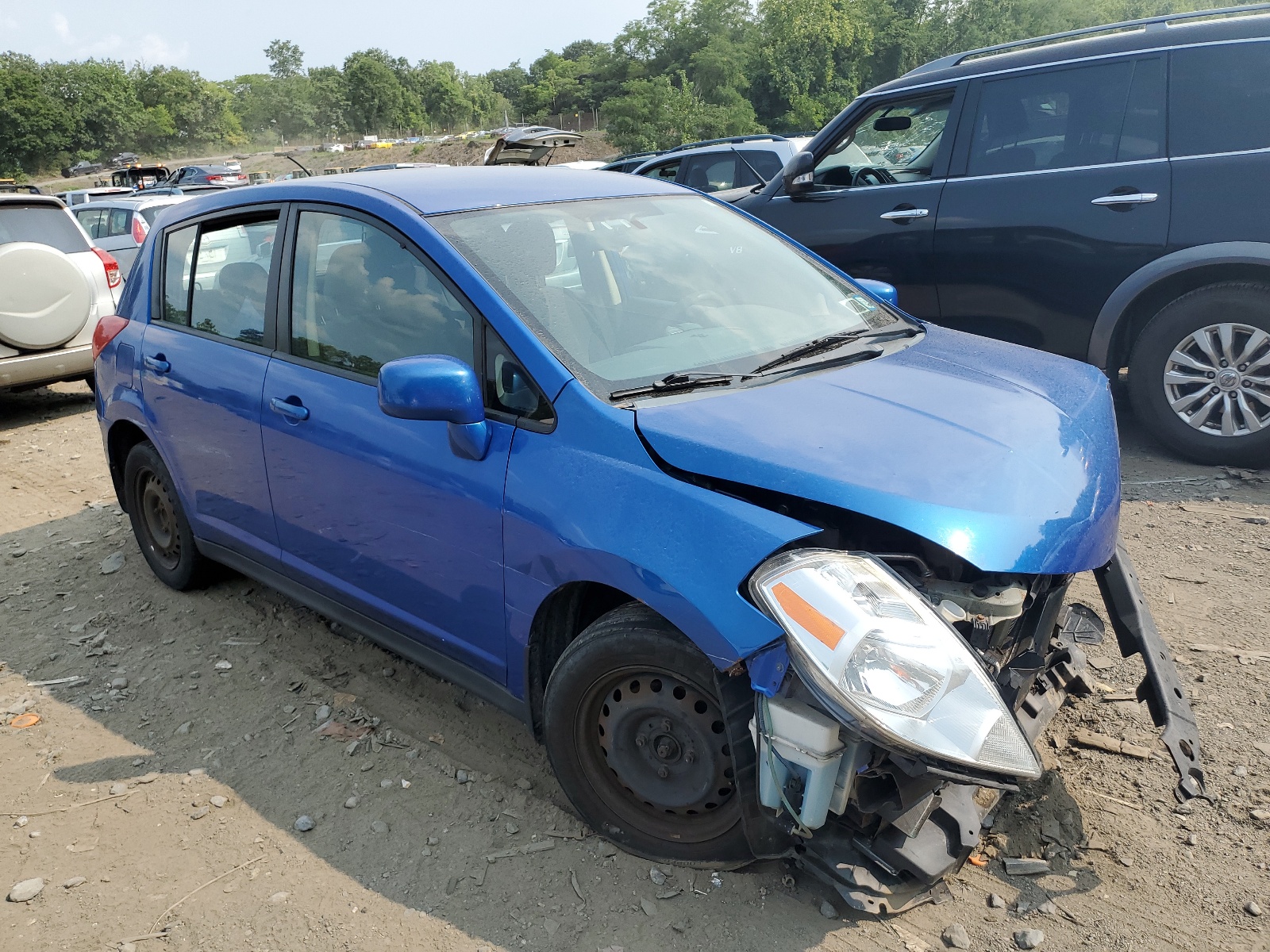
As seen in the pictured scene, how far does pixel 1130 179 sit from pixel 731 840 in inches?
167

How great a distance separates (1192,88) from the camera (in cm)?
489

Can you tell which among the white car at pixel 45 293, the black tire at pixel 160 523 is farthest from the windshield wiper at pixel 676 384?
the white car at pixel 45 293

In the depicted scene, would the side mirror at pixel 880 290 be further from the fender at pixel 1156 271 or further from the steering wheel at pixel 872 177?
the steering wheel at pixel 872 177

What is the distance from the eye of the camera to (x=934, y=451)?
2314 millimetres

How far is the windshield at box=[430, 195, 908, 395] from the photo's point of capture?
2.78 metres

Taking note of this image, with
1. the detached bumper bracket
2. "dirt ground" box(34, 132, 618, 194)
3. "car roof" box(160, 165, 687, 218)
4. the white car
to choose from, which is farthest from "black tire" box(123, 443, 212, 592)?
"dirt ground" box(34, 132, 618, 194)

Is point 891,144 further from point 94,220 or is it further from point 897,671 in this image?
point 94,220

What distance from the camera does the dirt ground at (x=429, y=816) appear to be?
2.41 metres

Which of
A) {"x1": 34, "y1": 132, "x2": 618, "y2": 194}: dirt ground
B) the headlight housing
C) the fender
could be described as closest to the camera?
the headlight housing

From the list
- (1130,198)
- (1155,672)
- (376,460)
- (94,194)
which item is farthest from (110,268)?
(94,194)

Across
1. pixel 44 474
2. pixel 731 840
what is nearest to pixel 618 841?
pixel 731 840

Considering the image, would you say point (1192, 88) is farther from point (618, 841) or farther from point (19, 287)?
point (19, 287)

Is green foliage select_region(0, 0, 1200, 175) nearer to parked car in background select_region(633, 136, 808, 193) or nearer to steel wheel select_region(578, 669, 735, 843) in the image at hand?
parked car in background select_region(633, 136, 808, 193)

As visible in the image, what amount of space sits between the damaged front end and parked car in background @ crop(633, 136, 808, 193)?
905 centimetres
